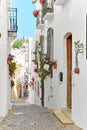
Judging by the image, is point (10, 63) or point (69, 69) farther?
point (10, 63)

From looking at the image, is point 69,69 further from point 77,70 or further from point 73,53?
point 77,70

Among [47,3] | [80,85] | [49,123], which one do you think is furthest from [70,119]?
[47,3]

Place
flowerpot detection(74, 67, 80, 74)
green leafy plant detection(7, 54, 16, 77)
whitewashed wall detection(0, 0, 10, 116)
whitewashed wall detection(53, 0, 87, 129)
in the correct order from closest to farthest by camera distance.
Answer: whitewashed wall detection(53, 0, 87, 129)
flowerpot detection(74, 67, 80, 74)
whitewashed wall detection(0, 0, 10, 116)
green leafy plant detection(7, 54, 16, 77)

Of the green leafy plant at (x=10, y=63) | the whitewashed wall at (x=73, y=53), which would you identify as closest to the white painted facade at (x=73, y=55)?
the whitewashed wall at (x=73, y=53)

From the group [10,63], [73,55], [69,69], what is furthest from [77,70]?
[10,63]

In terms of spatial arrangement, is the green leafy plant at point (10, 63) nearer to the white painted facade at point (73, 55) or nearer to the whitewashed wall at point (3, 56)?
the whitewashed wall at point (3, 56)

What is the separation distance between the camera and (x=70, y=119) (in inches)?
445

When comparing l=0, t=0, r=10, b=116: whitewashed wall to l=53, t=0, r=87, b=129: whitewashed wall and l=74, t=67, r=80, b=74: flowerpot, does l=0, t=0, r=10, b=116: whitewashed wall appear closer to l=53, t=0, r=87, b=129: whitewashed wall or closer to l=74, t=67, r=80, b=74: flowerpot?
l=53, t=0, r=87, b=129: whitewashed wall

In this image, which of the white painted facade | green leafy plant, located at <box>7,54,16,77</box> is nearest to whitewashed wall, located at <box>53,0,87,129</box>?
the white painted facade

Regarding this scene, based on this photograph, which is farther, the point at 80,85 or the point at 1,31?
the point at 1,31

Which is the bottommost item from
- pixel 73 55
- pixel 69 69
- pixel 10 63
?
pixel 69 69

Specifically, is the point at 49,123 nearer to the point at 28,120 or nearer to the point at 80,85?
the point at 28,120

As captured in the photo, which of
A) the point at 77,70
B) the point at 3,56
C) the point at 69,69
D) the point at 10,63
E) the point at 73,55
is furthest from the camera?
the point at 10,63

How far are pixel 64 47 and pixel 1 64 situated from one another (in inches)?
98.9
